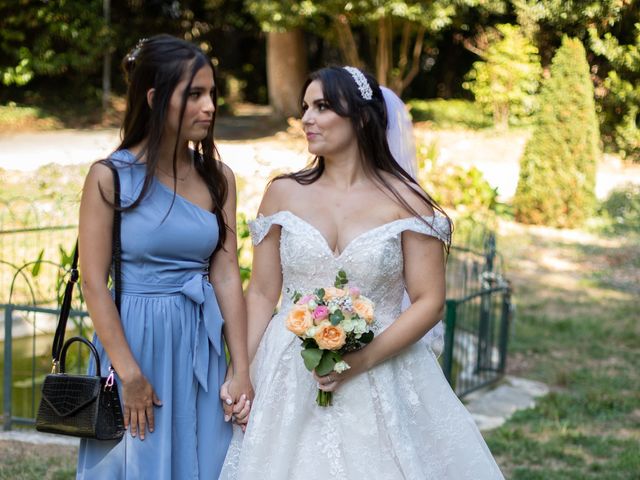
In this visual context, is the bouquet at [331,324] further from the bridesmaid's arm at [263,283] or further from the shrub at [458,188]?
the shrub at [458,188]

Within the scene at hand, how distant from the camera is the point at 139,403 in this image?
2.84m

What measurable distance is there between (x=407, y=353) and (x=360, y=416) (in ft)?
0.97

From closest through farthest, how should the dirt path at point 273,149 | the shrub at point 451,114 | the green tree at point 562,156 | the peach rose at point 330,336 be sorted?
the peach rose at point 330,336 → the green tree at point 562,156 → the dirt path at point 273,149 → the shrub at point 451,114

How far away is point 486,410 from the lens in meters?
6.38

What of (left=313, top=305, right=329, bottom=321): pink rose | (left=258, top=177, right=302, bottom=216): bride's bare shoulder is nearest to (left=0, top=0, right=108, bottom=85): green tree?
(left=258, top=177, right=302, bottom=216): bride's bare shoulder

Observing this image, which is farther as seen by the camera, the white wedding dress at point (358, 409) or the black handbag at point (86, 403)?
the white wedding dress at point (358, 409)

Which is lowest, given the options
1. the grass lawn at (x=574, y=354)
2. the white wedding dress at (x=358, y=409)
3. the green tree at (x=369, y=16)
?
the grass lawn at (x=574, y=354)

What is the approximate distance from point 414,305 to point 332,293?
360 mm

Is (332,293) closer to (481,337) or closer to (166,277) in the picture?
(166,277)

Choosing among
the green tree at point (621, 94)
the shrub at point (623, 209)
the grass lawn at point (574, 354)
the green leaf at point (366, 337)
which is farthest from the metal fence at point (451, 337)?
the green tree at point (621, 94)

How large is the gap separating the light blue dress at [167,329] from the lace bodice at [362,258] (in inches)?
11.4

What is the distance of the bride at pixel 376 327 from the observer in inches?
118

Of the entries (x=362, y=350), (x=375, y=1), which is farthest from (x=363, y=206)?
(x=375, y=1)

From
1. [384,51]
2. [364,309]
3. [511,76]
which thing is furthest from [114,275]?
[384,51]
